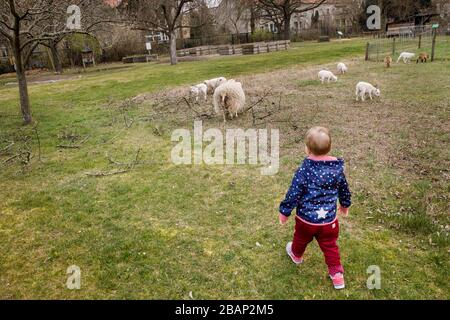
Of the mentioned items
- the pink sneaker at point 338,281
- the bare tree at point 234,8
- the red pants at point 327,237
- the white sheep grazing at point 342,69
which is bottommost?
the pink sneaker at point 338,281

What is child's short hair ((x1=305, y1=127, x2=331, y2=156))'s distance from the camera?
11.0ft

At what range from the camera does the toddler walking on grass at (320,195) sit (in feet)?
11.2

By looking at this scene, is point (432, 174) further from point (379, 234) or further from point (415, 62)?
point (415, 62)

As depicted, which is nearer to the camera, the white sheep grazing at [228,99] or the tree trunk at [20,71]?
the white sheep grazing at [228,99]

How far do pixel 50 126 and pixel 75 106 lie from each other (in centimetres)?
353

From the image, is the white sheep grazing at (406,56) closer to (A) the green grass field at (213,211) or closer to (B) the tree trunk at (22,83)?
(A) the green grass field at (213,211)

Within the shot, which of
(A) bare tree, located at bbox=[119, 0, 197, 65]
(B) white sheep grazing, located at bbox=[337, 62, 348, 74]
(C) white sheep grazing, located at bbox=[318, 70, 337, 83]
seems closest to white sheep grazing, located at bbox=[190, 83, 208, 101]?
(C) white sheep grazing, located at bbox=[318, 70, 337, 83]

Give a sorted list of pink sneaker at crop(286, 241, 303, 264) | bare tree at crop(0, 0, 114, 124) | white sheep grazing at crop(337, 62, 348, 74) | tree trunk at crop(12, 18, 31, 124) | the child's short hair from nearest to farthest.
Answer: the child's short hair → pink sneaker at crop(286, 241, 303, 264) → bare tree at crop(0, 0, 114, 124) → tree trunk at crop(12, 18, 31, 124) → white sheep grazing at crop(337, 62, 348, 74)

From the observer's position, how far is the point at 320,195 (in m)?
3.43

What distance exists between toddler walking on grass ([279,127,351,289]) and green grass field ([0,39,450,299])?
0.46 m

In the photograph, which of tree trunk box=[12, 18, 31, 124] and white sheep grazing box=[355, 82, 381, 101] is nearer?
tree trunk box=[12, 18, 31, 124]

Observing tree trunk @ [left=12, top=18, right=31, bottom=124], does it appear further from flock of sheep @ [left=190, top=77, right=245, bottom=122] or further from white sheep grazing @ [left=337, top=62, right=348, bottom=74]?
white sheep grazing @ [left=337, top=62, right=348, bottom=74]

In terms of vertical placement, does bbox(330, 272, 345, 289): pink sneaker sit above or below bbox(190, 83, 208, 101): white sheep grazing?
below

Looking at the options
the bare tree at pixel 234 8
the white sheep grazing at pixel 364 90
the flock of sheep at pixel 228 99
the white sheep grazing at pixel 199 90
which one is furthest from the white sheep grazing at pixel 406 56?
the bare tree at pixel 234 8
